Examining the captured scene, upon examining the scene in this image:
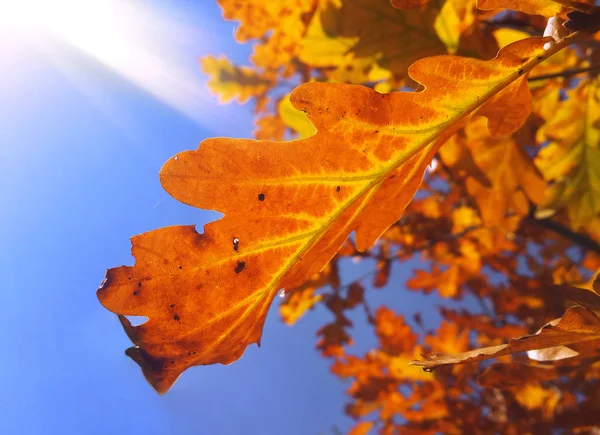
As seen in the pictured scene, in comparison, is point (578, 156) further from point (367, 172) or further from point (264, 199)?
→ point (264, 199)

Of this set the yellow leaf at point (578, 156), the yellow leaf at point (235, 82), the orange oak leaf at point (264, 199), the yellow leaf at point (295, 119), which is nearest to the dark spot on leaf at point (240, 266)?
the orange oak leaf at point (264, 199)

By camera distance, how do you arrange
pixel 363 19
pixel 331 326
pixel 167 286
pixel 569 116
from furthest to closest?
pixel 331 326 < pixel 569 116 < pixel 363 19 < pixel 167 286

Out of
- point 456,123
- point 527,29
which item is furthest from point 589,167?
point 456,123

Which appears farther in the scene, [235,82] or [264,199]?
[235,82]

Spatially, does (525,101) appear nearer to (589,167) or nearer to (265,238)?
(265,238)

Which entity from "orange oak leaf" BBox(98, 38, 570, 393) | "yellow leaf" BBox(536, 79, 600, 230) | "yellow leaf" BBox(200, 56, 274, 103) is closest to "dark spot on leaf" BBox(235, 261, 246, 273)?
"orange oak leaf" BBox(98, 38, 570, 393)

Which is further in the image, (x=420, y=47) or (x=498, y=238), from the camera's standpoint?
(x=498, y=238)

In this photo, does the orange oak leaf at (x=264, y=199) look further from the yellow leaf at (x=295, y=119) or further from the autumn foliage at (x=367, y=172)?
the yellow leaf at (x=295, y=119)

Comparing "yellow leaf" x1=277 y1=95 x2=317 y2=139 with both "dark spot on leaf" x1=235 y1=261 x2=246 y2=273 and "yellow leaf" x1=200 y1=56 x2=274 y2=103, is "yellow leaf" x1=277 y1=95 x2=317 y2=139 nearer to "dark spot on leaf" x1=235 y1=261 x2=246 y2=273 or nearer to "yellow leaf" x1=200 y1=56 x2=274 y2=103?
"dark spot on leaf" x1=235 y1=261 x2=246 y2=273

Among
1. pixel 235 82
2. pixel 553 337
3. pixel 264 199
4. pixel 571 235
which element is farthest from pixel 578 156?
pixel 235 82
